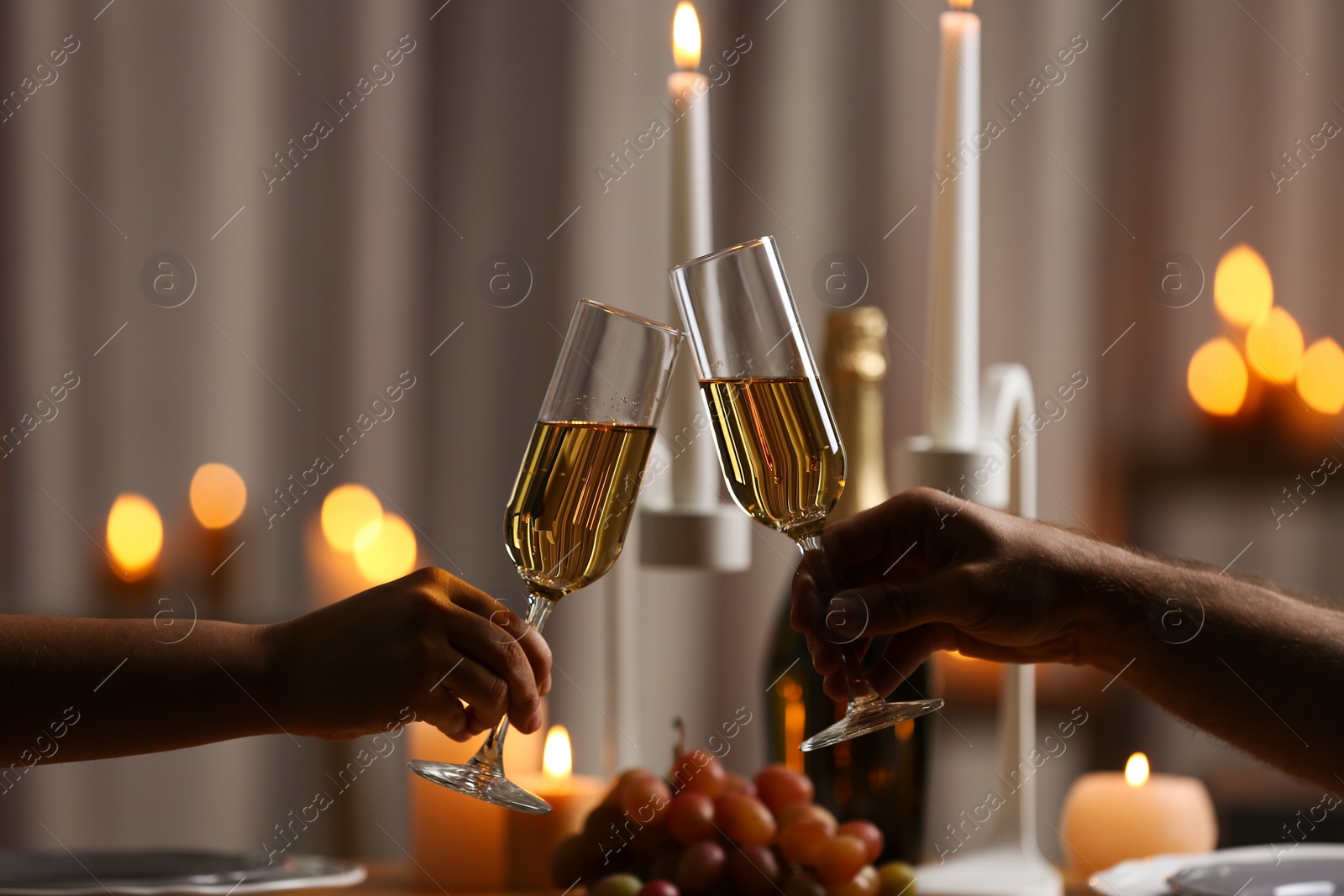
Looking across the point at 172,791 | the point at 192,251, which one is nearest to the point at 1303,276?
the point at 192,251

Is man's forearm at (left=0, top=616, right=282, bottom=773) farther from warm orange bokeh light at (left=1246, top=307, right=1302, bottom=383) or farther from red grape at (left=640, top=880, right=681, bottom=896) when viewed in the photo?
warm orange bokeh light at (left=1246, top=307, right=1302, bottom=383)

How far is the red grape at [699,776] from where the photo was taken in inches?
39.2

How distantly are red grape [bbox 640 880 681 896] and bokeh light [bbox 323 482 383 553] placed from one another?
103cm

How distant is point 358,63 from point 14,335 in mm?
675

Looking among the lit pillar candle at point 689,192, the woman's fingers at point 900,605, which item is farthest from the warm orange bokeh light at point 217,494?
the woman's fingers at point 900,605

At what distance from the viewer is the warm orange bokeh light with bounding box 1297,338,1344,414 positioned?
174 cm

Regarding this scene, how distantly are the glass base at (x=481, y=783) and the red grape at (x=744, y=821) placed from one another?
0.24m

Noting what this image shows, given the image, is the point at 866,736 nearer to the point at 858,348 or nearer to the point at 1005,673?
the point at 1005,673

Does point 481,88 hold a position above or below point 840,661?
above

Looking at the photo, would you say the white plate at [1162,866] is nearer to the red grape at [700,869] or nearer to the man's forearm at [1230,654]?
the man's forearm at [1230,654]

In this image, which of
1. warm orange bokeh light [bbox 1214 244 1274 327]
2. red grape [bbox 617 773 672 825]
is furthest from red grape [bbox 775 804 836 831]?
warm orange bokeh light [bbox 1214 244 1274 327]

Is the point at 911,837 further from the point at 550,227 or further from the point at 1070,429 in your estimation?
the point at 550,227

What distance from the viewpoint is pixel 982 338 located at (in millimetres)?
1850

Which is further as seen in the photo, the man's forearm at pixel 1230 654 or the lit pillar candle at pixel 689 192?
the lit pillar candle at pixel 689 192
